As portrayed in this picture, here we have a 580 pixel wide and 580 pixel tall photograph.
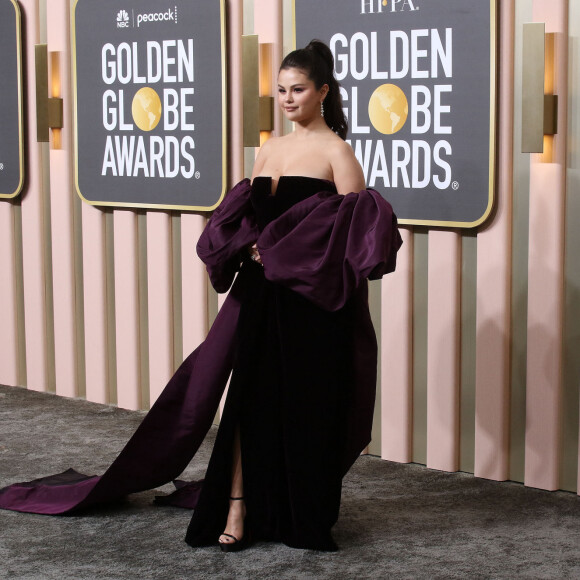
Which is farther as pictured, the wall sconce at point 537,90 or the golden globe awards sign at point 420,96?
the golden globe awards sign at point 420,96

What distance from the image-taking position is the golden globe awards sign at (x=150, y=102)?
4633mm

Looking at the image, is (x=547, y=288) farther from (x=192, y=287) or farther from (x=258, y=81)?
(x=192, y=287)

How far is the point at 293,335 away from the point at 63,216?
7.85 feet

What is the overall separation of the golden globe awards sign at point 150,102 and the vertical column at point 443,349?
1.06m

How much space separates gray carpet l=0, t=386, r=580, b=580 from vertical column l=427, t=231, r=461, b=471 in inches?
4.6

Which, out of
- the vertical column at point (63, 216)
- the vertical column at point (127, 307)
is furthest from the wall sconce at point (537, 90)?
the vertical column at point (63, 216)

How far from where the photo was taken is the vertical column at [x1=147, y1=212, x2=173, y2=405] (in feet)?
16.2

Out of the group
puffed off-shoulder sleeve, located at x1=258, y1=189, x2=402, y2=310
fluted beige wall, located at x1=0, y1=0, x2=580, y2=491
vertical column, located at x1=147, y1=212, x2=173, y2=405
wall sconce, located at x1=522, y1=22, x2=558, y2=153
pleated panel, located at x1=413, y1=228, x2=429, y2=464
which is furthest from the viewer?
vertical column, located at x1=147, y1=212, x2=173, y2=405

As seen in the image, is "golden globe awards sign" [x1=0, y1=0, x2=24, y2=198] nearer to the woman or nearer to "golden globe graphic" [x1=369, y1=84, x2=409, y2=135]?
"golden globe graphic" [x1=369, y1=84, x2=409, y2=135]

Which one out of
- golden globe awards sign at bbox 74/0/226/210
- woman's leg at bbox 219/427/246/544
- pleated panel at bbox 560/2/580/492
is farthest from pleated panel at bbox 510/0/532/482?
golden globe awards sign at bbox 74/0/226/210

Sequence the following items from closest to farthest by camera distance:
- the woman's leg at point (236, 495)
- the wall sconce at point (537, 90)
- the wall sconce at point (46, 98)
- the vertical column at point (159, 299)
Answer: the woman's leg at point (236, 495)
the wall sconce at point (537, 90)
the vertical column at point (159, 299)
the wall sconce at point (46, 98)

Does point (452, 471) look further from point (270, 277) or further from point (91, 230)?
point (91, 230)

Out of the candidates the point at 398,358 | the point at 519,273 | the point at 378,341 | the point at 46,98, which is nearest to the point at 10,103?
the point at 46,98

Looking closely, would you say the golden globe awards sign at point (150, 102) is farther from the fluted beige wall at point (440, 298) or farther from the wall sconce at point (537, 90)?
the wall sconce at point (537, 90)
